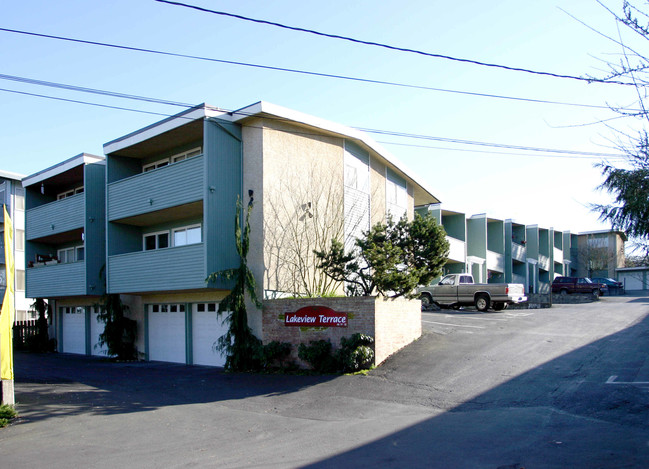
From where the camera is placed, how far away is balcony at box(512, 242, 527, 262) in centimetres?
4516

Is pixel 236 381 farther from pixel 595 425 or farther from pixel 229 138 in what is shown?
pixel 595 425

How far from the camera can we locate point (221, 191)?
18.1 m

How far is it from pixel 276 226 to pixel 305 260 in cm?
186

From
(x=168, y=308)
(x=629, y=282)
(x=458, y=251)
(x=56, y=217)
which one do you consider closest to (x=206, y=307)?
(x=168, y=308)

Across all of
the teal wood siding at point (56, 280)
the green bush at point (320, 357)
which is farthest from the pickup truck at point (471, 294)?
the teal wood siding at point (56, 280)

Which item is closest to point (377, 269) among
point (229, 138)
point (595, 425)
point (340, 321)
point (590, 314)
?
point (340, 321)

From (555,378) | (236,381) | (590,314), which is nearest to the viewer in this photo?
(555,378)

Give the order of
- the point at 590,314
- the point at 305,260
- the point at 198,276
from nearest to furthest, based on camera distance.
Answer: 1. the point at 198,276
2. the point at 305,260
3. the point at 590,314

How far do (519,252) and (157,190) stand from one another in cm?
3401

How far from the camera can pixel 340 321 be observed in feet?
53.6

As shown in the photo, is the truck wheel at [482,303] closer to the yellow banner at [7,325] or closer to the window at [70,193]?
the window at [70,193]

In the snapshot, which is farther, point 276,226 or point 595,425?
point 276,226

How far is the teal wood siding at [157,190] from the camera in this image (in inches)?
715

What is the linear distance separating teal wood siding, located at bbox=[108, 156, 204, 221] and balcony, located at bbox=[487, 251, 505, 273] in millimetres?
28104
